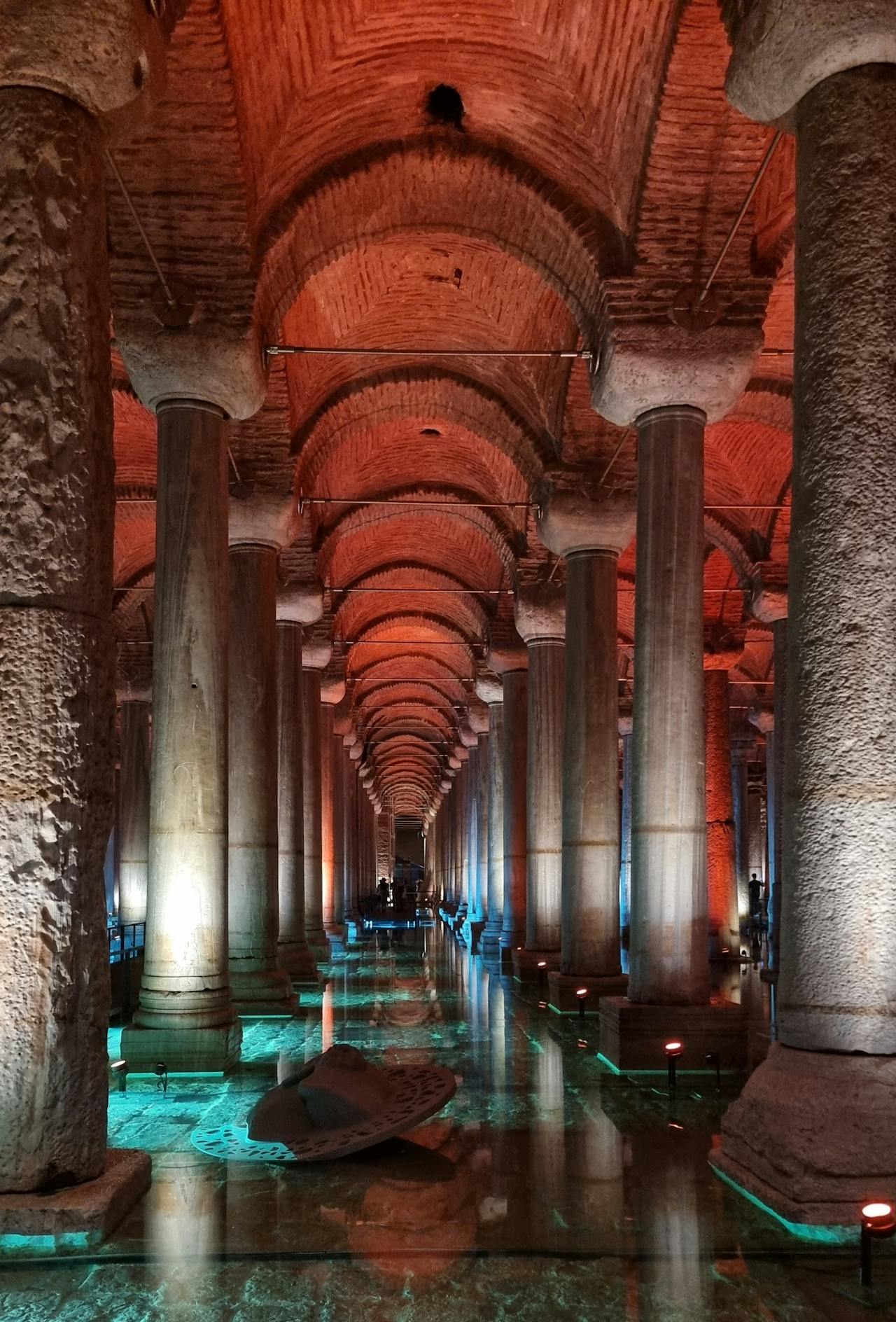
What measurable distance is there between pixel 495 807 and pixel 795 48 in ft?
55.9

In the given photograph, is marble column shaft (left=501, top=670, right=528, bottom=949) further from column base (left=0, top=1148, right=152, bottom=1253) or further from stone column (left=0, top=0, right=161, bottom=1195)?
column base (left=0, top=1148, right=152, bottom=1253)

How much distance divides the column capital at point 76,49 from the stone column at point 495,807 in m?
16.1

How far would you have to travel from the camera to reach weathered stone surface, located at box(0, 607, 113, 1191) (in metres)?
4.39

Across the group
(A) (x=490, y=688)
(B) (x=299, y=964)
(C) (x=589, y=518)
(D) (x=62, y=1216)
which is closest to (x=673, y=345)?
(C) (x=589, y=518)

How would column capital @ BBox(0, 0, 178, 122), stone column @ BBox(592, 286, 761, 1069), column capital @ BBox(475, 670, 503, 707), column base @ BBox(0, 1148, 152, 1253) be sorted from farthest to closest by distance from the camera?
column capital @ BBox(475, 670, 503, 707), stone column @ BBox(592, 286, 761, 1069), column capital @ BBox(0, 0, 178, 122), column base @ BBox(0, 1148, 152, 1253)

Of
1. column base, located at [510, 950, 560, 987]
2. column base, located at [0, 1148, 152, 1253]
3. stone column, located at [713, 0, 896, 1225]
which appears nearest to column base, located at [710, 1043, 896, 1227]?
stone column, located at [713, 0, 896, 1225]

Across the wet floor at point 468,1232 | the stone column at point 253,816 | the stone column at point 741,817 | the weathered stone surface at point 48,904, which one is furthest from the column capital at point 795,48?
the stone column at point 741,817

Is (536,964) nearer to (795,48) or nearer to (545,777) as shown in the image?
(545,777)

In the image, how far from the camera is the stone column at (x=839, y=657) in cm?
470

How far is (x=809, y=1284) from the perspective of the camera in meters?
4.25

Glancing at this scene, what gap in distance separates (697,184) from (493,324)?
479cm

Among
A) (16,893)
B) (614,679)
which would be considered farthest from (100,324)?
(614,679)

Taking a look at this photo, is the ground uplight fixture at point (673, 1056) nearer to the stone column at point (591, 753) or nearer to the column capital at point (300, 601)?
the stone column at point (591, 753)

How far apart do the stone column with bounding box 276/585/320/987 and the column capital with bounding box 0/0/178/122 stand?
1026 cm
